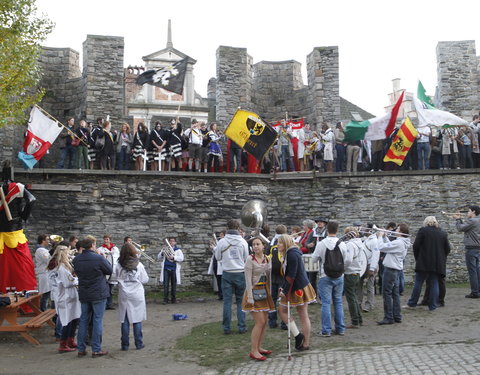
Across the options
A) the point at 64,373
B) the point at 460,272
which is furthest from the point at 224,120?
the point at 64,373

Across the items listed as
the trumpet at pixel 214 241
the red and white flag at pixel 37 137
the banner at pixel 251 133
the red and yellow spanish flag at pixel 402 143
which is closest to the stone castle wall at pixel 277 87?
the banner at pixel 251 133

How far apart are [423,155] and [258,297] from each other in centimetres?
1086

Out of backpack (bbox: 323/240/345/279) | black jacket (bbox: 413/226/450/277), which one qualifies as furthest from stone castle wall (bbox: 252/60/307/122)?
backpack (bbox: 323/240/345/279)

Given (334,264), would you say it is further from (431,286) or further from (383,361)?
(431,286)

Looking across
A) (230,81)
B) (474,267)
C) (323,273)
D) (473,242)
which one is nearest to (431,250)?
(473,242)

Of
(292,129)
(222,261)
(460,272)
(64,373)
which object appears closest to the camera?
(64,373)

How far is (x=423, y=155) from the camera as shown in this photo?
1702cm

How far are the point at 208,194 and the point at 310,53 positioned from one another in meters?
6.61

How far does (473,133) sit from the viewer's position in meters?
16.8

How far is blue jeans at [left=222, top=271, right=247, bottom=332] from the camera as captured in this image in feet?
31.1

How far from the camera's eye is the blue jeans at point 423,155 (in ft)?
55.5

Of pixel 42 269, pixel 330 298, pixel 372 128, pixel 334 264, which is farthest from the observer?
pixel 372 128

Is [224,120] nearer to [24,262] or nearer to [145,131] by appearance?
[145,131]

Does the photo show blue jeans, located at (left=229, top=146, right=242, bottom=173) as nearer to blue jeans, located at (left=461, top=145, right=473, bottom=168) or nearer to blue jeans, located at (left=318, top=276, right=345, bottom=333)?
blue jeans, located at (left=461, top=145, right=473, bottom=168)
